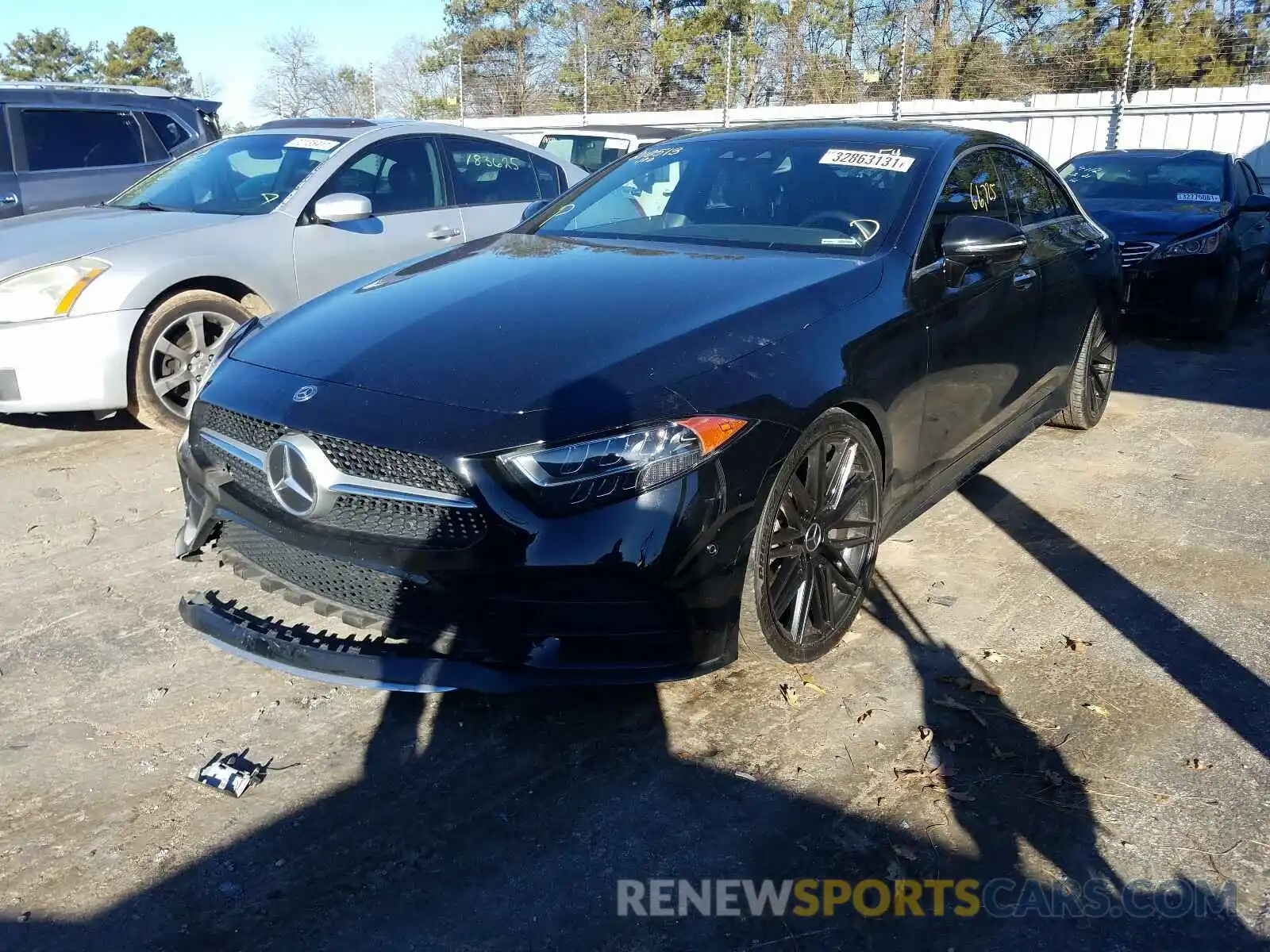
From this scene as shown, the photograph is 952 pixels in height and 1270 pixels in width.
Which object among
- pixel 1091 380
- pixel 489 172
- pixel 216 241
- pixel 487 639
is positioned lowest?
pixel 1091 380

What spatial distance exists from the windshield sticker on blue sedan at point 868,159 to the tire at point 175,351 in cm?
291

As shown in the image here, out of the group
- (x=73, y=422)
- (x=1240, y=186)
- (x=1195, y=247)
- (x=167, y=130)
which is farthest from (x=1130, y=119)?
(x=73, y=422)

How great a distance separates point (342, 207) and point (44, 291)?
146 centimetres

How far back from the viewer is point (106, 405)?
5070 millimetres

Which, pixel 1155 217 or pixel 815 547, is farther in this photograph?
pixel 1155 217

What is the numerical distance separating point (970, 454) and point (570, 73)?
79.8 feet

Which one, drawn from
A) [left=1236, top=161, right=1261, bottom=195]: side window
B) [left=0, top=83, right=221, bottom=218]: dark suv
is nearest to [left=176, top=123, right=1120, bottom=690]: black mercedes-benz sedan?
[left=0, top=83, right=221, bottom=218]: dark suv

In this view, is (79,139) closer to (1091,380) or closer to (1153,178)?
(1091,380)

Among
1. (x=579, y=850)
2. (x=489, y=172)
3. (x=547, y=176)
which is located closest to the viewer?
(x=579, y=850)

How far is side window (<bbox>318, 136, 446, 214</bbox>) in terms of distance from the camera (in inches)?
236

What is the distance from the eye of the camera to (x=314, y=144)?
6090 mm

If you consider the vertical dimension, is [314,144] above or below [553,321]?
above

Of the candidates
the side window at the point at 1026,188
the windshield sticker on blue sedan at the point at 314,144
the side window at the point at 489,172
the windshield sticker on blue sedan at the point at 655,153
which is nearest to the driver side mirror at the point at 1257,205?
the side window at the point at 1026,188

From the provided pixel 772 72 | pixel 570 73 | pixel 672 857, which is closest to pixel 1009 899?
pixel 672 857
